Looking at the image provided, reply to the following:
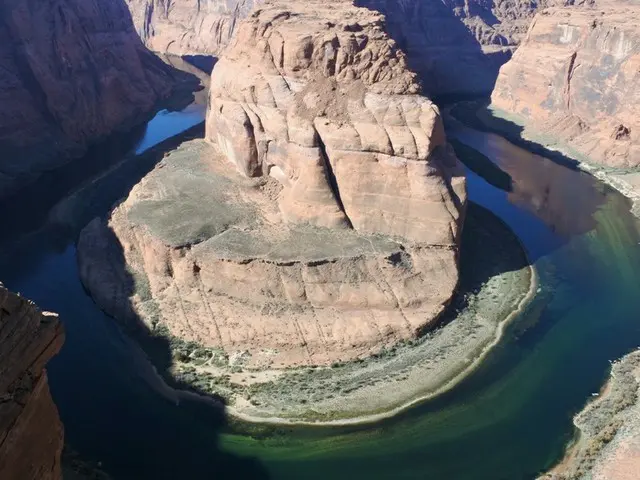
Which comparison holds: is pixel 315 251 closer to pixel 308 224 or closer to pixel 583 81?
pixel 308 224

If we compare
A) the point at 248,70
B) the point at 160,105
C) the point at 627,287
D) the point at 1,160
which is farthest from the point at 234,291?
the point at 160,105

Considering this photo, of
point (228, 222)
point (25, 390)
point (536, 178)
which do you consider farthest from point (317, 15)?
point (25, 390)

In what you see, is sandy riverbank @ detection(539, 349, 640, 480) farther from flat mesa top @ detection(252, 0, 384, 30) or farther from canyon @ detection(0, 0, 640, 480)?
flat mesa top @ detection(252, 0, 384, 30)

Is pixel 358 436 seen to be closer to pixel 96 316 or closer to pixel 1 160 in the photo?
pixel 96 316

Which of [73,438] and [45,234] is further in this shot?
[45,234]

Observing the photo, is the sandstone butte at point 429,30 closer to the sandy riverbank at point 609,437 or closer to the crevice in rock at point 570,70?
the crevice in rock at point 570,70

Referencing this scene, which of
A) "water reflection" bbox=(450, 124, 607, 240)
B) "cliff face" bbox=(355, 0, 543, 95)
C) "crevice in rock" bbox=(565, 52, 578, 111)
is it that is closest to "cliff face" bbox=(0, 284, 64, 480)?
"water reflection" bbox=(450, 124, 607, 240)
